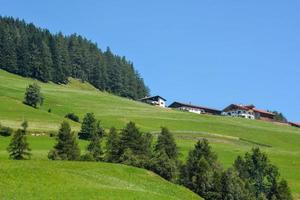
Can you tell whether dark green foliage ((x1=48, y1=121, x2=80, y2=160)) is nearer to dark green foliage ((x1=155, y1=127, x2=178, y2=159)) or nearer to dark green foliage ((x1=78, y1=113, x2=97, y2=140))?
dark green foliage ((x1=155, y1=127, x2=178, y2=159))

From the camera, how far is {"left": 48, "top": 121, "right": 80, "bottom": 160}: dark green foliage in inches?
3457

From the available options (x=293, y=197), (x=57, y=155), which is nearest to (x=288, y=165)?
(x=293, y=197)

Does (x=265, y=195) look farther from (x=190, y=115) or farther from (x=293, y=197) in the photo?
(x=190, y=115)

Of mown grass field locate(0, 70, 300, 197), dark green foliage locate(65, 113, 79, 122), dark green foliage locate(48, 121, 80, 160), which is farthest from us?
dark green foliage locate(65, 113, 79, 122)

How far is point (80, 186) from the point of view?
159ft

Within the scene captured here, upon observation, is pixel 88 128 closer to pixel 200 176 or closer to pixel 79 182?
pixel 200 176

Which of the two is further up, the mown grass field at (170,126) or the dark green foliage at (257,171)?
the mown grass field at (170,126)

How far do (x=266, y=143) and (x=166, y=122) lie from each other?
28.2 m

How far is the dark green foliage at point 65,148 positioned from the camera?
288 feet

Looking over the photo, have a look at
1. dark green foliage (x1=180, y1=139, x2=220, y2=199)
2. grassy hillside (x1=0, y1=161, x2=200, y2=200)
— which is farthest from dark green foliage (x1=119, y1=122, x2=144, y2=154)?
grassy hillside (x1=0, y1=161, x2=200, y2=200)

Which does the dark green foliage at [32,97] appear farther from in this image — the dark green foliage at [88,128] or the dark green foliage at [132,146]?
the dark green foliage at [132,146]

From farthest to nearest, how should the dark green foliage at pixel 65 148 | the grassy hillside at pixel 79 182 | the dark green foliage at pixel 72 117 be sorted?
the dark green foliage at pixel 72 117, the dark green foliage at pixel 65 148, the grassy hillside at pixel 79 182

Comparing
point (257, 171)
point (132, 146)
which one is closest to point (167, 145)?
point (132, 146)

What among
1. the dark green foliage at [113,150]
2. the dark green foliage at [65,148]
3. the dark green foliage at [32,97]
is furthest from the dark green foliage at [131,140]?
the dark green foliage at [32,97]
